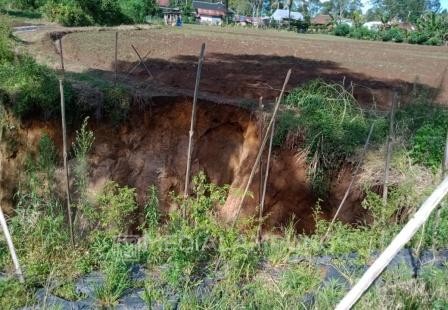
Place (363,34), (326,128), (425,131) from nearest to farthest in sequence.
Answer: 1. (425,131)
2. (326,128)
3. (363,34)

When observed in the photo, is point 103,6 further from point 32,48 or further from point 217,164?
point 217,164

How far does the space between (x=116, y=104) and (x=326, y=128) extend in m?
3.04

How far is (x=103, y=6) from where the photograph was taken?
23.7m

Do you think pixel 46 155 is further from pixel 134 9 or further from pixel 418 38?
pixel 418 38

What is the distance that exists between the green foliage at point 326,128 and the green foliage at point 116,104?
2.31 meters

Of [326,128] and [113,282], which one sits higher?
[326,128]

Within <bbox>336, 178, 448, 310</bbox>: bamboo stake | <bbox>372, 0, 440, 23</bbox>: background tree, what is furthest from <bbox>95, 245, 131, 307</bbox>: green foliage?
<bbox>372, 0, 440, 23</bbox>: background tree

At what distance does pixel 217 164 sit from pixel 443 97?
16.7 ft

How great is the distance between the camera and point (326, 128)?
6145 mm

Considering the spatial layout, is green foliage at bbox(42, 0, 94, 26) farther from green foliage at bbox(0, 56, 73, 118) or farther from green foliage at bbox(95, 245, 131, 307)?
green foliage at bbox(95, 245, 131, 307)

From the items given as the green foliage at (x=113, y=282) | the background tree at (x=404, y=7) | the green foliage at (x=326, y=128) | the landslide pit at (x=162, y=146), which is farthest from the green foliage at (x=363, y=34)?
the background tree at (x=404, y=7)

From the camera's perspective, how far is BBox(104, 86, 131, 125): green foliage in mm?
6910

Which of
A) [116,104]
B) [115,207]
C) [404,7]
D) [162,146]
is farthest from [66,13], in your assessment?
[404,7]

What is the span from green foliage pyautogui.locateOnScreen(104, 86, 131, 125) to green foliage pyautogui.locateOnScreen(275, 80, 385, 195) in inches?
90.9
